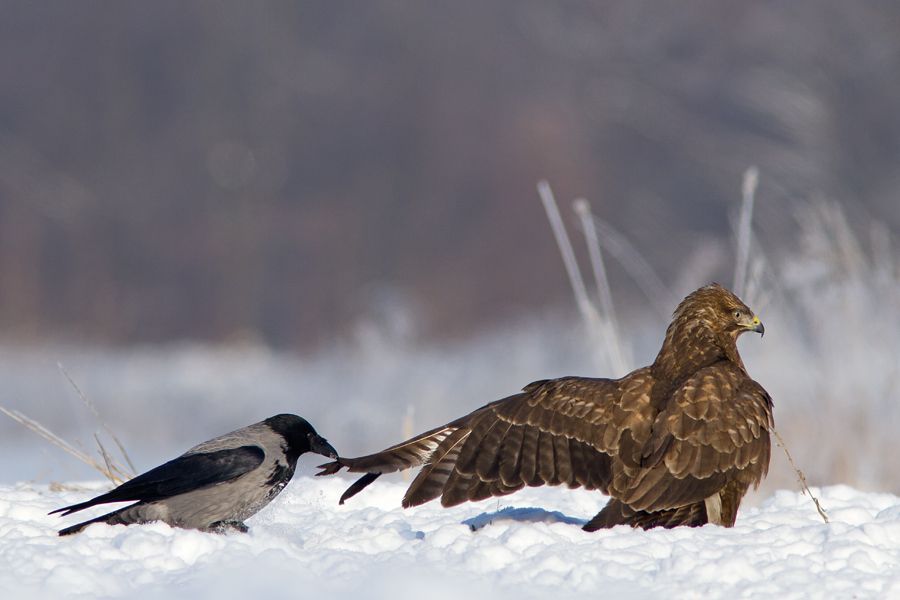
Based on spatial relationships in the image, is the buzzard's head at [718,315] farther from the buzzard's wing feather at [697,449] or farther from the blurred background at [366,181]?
the blurred background at [366,181]

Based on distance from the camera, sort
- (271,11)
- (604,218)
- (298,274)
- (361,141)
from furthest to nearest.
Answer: (271,11) → (361,141) → (298,274) → (604,218)

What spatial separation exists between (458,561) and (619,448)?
0.85 meters

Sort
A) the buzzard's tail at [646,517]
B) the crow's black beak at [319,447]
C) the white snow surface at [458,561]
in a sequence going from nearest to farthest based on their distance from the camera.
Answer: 1. the white snow surface at [458,561]
2. the buzzard's tail at [646,517]
3. the crow's black beak at [319,447]

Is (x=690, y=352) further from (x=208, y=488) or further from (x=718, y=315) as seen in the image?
(x=208, y=488)

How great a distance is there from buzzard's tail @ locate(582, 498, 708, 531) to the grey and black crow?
116 centimetres

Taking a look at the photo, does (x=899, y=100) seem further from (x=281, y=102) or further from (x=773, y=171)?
(x=281, y=102)

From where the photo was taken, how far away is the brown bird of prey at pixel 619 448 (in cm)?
456

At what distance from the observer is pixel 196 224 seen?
97.0 ft

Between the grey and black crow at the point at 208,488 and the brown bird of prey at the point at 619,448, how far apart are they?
0.27 metres

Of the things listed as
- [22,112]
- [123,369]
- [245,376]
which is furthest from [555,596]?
[22,112]

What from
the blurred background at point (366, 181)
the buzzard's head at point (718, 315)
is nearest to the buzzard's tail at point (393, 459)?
the buzzard's head at point (718, 315)

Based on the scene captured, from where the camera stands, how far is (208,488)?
15.4 feet

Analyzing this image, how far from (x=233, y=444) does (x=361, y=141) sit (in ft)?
88.3

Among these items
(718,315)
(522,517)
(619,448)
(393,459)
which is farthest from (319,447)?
(718,315)
